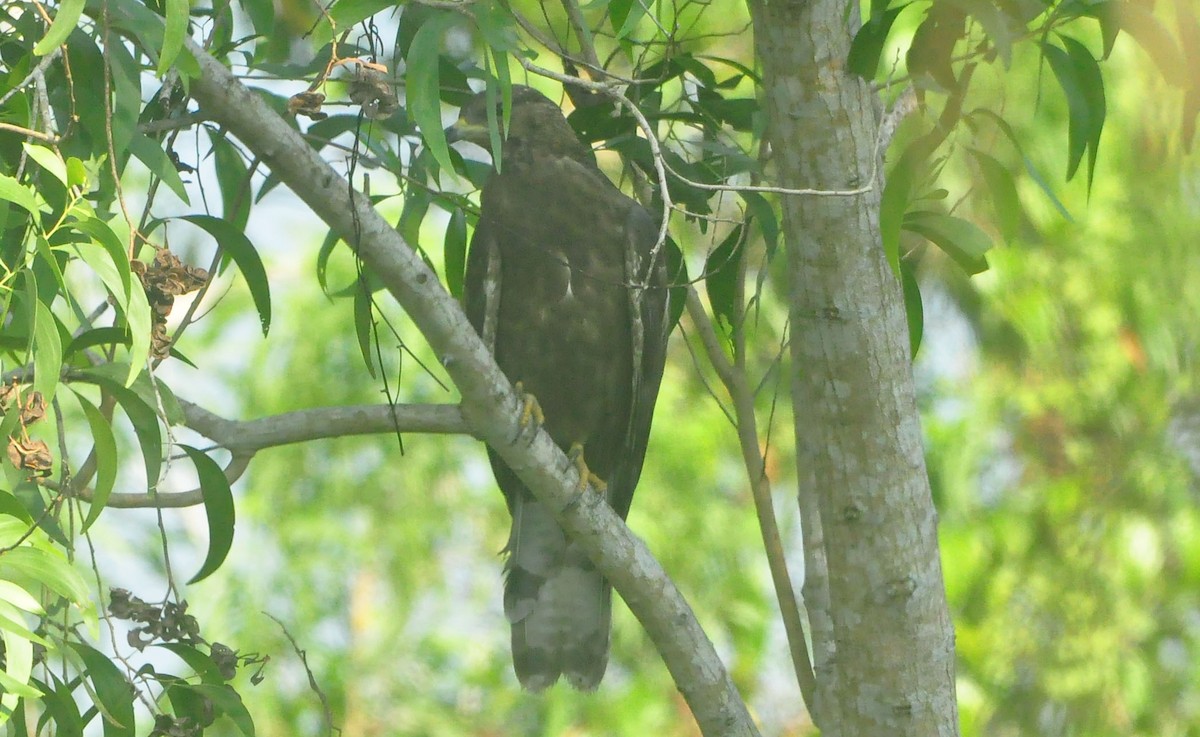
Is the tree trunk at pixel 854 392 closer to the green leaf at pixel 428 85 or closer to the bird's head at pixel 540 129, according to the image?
the green leaf at pixel 428 85

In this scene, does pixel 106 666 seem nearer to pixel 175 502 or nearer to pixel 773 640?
pixel 175 502

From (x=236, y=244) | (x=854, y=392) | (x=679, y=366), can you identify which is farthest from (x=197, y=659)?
(x=679, y=366)

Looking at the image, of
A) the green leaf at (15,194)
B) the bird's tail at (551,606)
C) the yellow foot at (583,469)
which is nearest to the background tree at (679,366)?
the green leaf at (15,194)

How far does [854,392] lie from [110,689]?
49.8 inches

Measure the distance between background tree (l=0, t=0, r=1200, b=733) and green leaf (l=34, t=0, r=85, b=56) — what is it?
13 mm

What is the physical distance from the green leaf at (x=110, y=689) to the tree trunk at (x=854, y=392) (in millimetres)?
1181

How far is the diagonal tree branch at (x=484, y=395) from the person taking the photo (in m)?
1.91

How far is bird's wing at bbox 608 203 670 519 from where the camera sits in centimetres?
349

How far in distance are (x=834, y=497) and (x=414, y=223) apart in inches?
44.4

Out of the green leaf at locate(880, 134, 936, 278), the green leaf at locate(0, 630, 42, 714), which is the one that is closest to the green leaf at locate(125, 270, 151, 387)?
the green leaf at locate(0, 630, 42, 714)

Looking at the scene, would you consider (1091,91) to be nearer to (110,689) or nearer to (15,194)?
(15,194)

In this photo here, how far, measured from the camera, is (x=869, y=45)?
6.91 ft

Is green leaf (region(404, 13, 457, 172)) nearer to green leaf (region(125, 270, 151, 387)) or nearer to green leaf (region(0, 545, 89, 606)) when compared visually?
green leaf (region(125, 270, 151, 387))

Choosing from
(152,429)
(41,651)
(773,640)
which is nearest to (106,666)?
(41,651)
